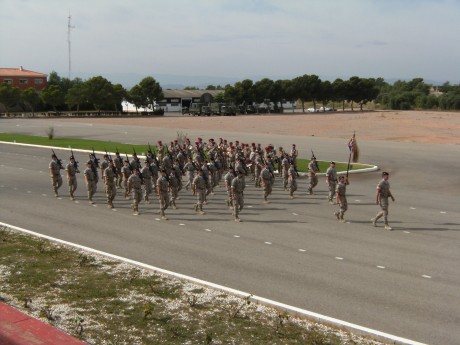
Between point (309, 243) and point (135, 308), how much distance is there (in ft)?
19.8

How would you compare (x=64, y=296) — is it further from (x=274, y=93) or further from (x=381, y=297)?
(x=274, y=93)

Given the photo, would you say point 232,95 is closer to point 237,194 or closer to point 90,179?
point 90,179

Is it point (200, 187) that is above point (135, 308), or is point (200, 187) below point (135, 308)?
above

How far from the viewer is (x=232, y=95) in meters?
106

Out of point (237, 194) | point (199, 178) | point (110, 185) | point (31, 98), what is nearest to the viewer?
point (237, 194)

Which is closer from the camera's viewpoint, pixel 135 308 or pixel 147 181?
pixel 135 308

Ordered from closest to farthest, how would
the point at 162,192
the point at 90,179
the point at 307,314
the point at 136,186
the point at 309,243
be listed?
the point at 307,314
the point at 309,243
the point at 162,192
the point at 136,186
the point at 90,179

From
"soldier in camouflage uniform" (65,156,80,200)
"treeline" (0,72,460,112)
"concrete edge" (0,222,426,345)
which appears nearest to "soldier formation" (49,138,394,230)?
"soldier in camouflage uniform" (65,156,80,200)

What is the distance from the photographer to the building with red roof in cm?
11450

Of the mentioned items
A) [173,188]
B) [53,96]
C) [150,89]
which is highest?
[150,89]

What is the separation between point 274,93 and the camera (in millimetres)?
110875

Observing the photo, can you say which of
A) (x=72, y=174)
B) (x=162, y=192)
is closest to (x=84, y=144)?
(x=72, y=174)

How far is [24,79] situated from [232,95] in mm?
44130

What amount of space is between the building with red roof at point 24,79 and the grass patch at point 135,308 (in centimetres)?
11112
